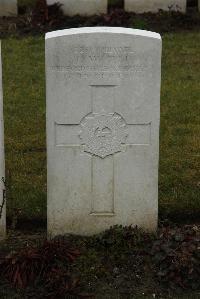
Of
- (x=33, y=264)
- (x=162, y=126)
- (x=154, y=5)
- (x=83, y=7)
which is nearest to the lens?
(x=33, y=264)

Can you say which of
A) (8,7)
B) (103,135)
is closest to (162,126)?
(103,135)

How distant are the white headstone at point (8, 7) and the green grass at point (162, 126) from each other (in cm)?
115

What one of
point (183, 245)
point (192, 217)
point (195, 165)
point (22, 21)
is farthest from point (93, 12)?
point (183, 245)

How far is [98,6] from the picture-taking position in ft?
39.6

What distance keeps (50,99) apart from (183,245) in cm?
133

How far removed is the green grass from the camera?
6003 millimetres

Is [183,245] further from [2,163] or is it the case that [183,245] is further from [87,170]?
[2,163]

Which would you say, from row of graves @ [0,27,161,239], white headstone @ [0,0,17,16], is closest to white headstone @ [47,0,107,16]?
white headstone @ [0,0,17,16]

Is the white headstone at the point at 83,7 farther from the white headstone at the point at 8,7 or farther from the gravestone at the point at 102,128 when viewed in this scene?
the gravestone at the point at 102,128

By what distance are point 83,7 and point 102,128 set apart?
723 cm

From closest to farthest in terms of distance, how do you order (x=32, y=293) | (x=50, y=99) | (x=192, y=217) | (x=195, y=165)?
(x=32, y=293) < (x=50, y=99) < (x=192, y=217) < (x=195, y=165)

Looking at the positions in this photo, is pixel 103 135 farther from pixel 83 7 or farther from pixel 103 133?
pixel 83 7

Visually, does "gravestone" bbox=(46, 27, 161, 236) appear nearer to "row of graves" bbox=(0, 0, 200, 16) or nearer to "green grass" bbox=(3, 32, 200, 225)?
"green grass" bbox=(3, 32, 200, 225)

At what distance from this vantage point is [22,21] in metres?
11.9
